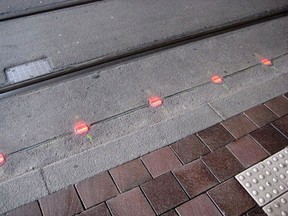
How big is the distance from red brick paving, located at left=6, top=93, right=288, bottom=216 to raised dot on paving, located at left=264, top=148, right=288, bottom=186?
0.05m

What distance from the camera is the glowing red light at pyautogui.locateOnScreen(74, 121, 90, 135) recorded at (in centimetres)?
211

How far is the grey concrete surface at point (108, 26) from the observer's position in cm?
288

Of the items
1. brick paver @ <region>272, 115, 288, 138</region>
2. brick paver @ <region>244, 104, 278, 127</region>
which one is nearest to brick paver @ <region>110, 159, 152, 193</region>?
brick paver @ <region>244, 104, 278, 127</region>

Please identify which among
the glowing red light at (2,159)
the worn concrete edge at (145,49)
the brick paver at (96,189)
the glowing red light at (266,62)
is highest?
the worn concrete edge at (145,49)

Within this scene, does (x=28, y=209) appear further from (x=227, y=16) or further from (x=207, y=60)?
(x=227, y=16)

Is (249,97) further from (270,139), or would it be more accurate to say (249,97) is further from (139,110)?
(139,110)

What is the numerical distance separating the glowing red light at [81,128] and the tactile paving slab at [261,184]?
1166 mm

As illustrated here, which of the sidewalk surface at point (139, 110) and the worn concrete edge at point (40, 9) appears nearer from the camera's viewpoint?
the sidewalk surface at point (139, 110)

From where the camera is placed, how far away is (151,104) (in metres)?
2.37

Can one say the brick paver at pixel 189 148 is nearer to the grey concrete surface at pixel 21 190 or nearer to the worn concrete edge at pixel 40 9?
the grey concrete surface at pixel 21 190

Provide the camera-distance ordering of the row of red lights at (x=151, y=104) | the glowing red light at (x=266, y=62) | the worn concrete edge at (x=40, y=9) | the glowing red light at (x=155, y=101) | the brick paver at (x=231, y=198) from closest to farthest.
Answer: the brick paver at (x=231, y=198)
the row of red lights at (x=151, y=104)
the glowing red light at (x=155, y=101)
the glowing red light at (x=266, y=62)
the worn concrete edge at (x=40, y=9)

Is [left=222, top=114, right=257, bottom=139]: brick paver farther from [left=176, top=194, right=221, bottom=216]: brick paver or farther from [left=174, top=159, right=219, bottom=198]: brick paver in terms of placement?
[left=176, top=194, right=221, bottom=216]: brick paver

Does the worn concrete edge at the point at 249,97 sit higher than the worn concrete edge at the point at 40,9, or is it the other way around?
→ the worn concrete edge at the point at 40,9

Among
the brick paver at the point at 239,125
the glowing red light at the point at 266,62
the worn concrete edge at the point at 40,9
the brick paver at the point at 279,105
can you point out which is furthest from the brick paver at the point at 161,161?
the worn concrete edge at the point at 40,9
